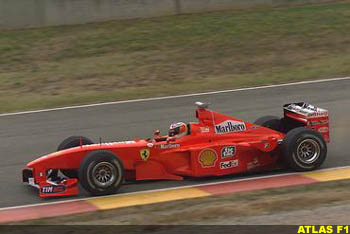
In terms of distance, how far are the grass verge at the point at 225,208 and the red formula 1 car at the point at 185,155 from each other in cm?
89

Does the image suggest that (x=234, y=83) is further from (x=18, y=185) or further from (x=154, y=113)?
(x=18, y=185)

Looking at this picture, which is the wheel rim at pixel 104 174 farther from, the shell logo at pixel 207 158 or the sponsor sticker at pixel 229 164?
the sponsor sticker at pixel 229 164

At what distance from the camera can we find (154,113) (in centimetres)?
1541

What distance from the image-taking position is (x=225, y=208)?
8.92 meters

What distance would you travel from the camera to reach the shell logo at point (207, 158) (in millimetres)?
10672

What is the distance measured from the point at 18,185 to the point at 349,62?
457 inches

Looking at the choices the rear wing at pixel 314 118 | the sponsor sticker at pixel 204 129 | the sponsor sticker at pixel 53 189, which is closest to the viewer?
the sponsor sticker at pixel 53 189

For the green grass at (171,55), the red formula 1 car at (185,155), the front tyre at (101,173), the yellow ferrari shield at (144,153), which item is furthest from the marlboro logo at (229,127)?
the green grass at (171,55)

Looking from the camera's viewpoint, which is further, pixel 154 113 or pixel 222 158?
pixel 154 113

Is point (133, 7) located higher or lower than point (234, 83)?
higher

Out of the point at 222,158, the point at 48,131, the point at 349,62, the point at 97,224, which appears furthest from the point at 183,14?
the point at 97,224

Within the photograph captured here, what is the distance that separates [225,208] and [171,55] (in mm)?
12845

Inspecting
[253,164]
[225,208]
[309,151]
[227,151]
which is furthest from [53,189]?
[309,151]

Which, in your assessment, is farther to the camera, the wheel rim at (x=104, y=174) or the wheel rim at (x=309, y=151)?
the wheel rim at (x=309, y=151)
